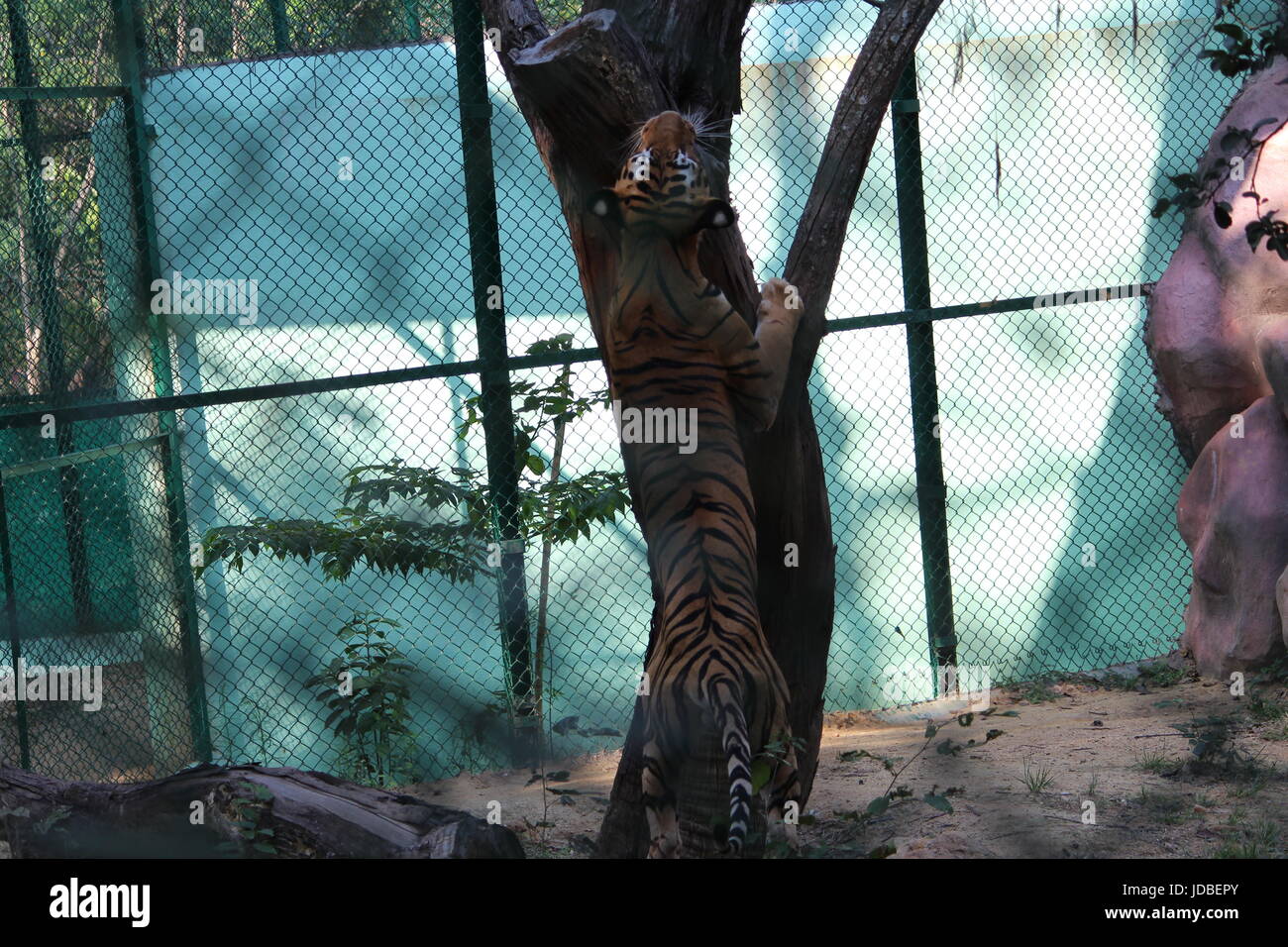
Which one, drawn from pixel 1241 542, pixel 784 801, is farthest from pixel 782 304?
pixel 1241 542

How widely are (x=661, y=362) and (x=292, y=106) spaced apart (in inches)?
132

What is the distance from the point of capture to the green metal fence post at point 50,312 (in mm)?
5971

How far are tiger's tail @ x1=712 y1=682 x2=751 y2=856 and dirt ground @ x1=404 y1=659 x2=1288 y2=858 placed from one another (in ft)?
2.19

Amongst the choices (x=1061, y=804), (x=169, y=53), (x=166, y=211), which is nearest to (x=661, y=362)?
(x=1061, y=804)

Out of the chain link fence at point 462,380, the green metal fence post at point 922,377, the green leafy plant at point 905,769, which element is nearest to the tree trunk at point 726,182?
the green leafy plant at point 905,769

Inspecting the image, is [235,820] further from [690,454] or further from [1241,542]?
[1241,542]

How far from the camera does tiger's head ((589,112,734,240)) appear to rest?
3.68m

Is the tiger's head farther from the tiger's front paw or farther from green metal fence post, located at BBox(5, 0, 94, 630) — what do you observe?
green metal fence post, located at BBox(5, 0, 94, 630)

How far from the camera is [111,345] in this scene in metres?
6.34

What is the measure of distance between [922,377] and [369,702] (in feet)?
10.5

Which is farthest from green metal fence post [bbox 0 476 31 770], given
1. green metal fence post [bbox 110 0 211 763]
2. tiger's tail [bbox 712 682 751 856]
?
tiger's tail [bbox 712 682 751 856]

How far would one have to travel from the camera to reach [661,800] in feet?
12.0

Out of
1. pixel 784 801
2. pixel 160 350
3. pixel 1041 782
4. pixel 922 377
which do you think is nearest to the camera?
pixel 784 801
